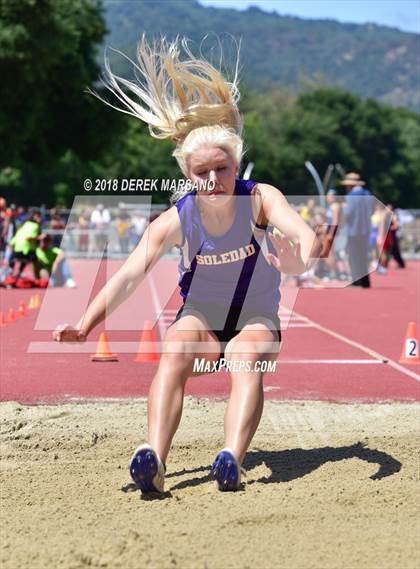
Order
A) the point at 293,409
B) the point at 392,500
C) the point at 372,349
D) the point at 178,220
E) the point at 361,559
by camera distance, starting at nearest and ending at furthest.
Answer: the point at 361,559 < the point at 392,500 < the point at 178,220 < the point at 293,409 < the point at 372,349

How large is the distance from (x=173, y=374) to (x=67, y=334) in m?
0.70

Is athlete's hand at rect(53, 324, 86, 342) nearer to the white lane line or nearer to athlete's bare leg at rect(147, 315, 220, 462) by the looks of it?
athlete's bare leg at rect(147, 315, 220, 462)

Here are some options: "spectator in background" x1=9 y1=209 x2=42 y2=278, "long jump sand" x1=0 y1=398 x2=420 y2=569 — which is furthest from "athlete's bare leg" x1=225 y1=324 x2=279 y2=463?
"spectator in background" x1=9 y1=209 x2=42 y2=278

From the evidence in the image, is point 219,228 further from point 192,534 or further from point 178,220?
point 192,534

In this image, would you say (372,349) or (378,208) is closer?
(372,349)

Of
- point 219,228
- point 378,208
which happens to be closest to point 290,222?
point 219,228

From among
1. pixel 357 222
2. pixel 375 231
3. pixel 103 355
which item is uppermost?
pixel 375 231

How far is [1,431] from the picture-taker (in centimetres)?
652

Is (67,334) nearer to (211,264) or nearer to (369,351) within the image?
(211,264)

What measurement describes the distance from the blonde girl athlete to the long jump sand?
373 millimetres

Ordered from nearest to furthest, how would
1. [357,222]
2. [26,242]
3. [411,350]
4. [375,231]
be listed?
[411,350] < [357,222] < [26,242] < [375,231]

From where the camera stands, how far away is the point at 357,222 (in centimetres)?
1986

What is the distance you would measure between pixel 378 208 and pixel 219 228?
77.4 feet

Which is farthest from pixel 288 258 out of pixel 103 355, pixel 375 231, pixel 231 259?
pixel 375 231
